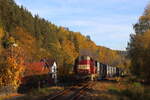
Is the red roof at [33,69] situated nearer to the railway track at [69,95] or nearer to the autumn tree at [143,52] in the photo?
the autumn tree at [143,52]

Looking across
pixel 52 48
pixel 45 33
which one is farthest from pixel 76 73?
pixel 45 33

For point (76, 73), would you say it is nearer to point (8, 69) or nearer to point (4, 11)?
point (8, 69)

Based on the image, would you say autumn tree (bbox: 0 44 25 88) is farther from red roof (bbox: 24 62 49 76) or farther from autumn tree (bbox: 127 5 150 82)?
red roof (bbox: 24 62 49 76)

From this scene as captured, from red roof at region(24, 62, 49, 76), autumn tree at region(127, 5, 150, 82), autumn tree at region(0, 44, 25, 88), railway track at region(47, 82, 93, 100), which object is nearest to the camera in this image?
railway track at region(47, 82, 93, 100)

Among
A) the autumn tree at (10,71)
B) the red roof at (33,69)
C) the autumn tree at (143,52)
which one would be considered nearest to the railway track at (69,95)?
the autumn tree at (10,71)

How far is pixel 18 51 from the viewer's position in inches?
1325

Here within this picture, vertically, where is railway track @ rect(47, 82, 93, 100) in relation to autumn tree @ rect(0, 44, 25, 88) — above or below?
below

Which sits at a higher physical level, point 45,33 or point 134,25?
point 45,33

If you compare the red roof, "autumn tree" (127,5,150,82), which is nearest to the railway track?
"autumn tree" (127,5,150,82)

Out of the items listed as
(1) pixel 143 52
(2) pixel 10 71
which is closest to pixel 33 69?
(1) pixel 143 52

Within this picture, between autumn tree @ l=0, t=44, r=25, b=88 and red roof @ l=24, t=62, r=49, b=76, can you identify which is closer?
autumn tree @ l=0, t=44, r=25, b=88

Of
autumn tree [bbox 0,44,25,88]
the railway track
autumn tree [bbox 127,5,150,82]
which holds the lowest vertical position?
the railway track

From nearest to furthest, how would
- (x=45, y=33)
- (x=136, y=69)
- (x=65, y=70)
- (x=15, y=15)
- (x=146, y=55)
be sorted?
(x=146, y=55)
(x=136, y=69)
(x=65, y=70)
(x=15, y=15)
(x=45, y=33)

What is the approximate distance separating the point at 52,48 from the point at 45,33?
33.5 ft
